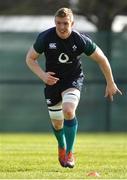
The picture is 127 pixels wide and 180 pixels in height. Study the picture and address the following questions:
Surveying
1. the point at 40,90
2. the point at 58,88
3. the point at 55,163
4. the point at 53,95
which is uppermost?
the point at 58,88

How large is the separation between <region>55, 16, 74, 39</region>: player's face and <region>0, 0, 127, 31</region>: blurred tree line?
51.7 feet

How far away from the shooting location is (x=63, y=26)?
974 centimetres

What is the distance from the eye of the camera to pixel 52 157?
11797mm

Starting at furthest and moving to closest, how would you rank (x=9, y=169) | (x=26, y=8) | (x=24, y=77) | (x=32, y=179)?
(x=26, y=8), (x=24, y=77), (x=9, y=169), (x=32, y=179)

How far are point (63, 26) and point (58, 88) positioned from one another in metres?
0.81

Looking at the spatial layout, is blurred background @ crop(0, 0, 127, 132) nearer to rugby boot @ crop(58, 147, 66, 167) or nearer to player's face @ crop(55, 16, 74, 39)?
rugby boot @ crop(58, 147, 66, 167)

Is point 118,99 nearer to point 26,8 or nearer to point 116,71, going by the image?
point 116,71

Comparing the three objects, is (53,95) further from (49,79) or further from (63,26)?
(63,26)

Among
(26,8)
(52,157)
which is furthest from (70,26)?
(26,8)

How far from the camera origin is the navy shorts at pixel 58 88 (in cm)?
1008

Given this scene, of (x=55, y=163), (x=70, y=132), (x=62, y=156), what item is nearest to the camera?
(x=70, y=132)

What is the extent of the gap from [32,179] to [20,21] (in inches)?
740

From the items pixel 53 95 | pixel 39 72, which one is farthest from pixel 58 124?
pixel 39 72

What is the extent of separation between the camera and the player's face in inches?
382
